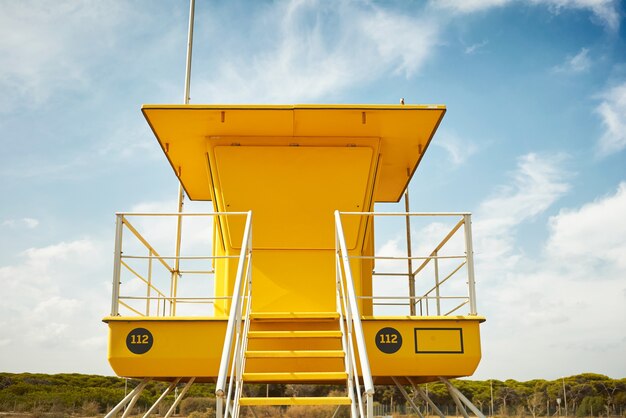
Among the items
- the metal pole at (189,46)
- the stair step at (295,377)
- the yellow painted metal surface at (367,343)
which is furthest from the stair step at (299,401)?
the metal pole at (189,46)

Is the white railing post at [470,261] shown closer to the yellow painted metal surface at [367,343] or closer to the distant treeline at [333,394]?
the yellow painted metal surface at [367,343]

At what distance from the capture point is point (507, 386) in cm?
4250

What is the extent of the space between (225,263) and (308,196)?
128 cm

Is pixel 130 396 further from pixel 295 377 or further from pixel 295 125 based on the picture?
pixel 295 125

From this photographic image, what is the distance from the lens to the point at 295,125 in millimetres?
7773

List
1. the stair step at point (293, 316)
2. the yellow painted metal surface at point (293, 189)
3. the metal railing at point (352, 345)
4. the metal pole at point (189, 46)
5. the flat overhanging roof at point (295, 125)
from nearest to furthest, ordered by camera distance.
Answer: the metal railing at point (352, 345) → the stair step at point (293, 316) → the yellow painted metal surface at point (293, 189) → the flat overhanging roof at point (295, 125) → the metal pole at point (189, 46)

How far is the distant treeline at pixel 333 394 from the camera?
29.0 metres

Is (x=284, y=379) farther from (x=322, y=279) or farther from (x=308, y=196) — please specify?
(x=308, y=196)

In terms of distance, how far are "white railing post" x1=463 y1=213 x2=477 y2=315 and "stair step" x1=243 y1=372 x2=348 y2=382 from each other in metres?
1.60

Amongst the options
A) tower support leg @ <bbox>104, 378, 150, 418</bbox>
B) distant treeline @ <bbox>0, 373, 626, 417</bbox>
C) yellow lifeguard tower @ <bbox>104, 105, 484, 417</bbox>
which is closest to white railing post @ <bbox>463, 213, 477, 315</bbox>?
yellow lifeguard tower @ <bbox>104, 105, 484, 417</bbox>

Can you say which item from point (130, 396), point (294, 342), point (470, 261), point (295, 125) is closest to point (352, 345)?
point (294, 342)

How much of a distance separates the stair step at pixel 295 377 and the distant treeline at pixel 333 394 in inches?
774

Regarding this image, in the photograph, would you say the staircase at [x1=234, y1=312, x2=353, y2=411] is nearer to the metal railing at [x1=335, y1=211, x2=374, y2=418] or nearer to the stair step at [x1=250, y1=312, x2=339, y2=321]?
the stair step at [x1=250, y1=312, x2=339, y2=321]

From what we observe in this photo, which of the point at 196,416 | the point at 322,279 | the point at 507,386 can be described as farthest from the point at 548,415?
the point at 322,279
